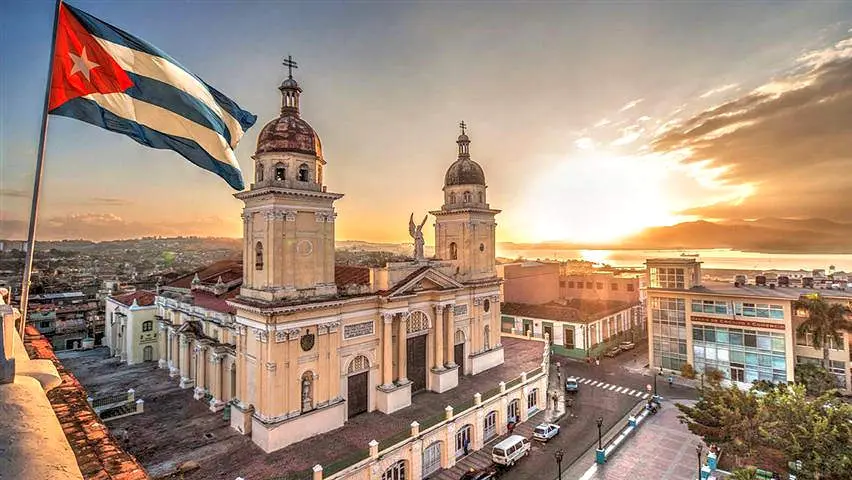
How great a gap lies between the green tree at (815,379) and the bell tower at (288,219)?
119 ft

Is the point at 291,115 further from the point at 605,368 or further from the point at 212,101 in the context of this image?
the point at 605,368

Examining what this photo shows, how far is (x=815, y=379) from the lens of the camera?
30562 millimetres

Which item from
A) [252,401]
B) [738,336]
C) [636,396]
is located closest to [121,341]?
[252,401]

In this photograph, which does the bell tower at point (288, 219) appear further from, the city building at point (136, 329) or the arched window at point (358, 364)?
the city building at point (136, 329)

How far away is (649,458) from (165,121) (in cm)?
2982

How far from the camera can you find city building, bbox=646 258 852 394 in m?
32.3

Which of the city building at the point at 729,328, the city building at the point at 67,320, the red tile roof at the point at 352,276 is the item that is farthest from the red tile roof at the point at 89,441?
the city building at the point at 67,320

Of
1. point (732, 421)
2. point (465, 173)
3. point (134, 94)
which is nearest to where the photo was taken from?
point (134, 94)

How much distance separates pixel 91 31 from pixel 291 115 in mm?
15124

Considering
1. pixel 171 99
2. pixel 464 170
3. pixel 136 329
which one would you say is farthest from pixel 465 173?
pixel 136 329

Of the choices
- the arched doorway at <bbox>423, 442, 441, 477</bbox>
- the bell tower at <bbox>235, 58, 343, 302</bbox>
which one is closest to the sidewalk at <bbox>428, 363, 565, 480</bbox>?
the arched doorway at <bbox>423, 442, 441, 477</bbox>

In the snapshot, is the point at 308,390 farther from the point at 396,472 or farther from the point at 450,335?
the point at 450,335

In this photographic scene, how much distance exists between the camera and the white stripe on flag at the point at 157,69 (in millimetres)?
8727

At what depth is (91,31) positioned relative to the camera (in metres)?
8.38
